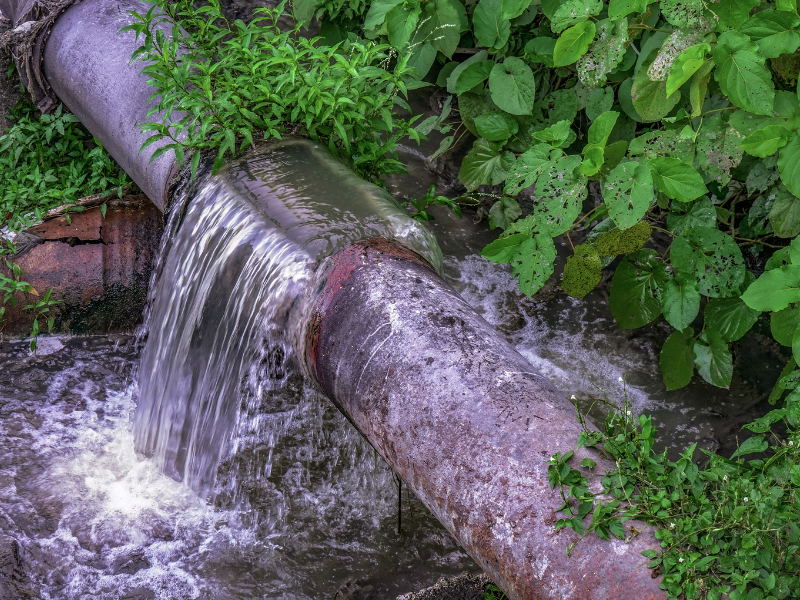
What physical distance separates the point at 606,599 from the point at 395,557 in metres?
1.27

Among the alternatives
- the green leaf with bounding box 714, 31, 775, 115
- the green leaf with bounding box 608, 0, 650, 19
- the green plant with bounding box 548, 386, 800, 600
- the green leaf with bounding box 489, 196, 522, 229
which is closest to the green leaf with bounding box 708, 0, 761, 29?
the green leaf with bounding box 714, 31, 775, 115

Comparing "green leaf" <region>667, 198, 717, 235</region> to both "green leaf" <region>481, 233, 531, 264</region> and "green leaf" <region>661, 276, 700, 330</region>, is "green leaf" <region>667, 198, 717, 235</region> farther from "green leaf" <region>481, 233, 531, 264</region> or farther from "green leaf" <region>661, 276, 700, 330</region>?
"green leaf" <region>481, 233, 531, 264</region>

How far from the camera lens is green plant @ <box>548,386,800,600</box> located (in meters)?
1.43

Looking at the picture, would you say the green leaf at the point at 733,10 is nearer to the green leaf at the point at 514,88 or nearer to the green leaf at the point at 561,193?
the green leaf at the point at 561,193

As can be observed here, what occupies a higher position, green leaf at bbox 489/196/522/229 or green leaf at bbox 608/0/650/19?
green leaf at bbox 608/0/650/19

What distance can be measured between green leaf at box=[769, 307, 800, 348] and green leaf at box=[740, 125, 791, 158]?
0.52 m

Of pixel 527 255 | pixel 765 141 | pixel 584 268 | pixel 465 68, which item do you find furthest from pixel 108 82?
pixel 765 141

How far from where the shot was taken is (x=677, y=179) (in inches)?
99.5

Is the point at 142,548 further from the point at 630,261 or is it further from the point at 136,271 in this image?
the point at 630,261

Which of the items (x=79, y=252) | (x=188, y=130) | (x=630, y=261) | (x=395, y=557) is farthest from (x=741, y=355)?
(x=79, y=252)

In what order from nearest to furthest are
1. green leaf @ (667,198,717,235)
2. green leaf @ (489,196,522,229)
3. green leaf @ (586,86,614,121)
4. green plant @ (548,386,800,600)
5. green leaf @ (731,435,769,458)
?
green plant @ (548,386,800,600), green leaf @ (731,435,769,458), green leaf @ (667,198,717,235), green leaf @ (586,86,614,121), green leaf @ (489,196,522,229)

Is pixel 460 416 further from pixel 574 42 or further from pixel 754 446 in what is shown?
pixel 574 42

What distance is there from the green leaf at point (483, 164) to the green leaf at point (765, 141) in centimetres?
120

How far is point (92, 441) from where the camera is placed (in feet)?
9.80
